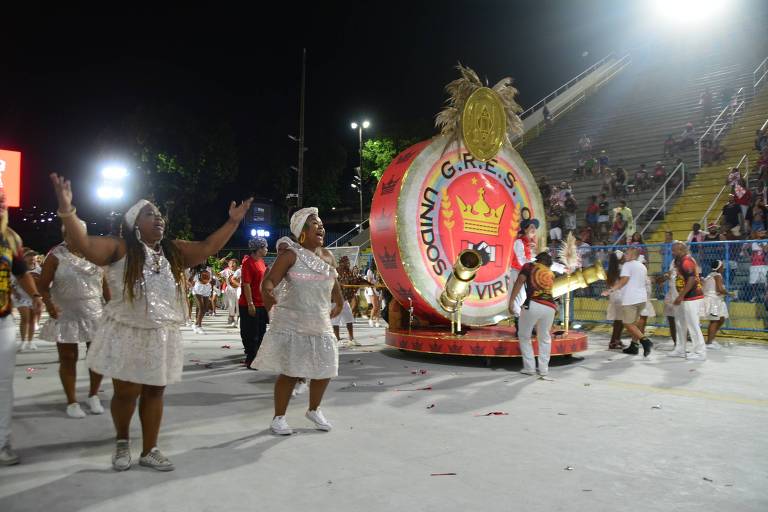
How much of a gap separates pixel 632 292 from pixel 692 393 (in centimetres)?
350

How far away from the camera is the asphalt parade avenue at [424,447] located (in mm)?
3381

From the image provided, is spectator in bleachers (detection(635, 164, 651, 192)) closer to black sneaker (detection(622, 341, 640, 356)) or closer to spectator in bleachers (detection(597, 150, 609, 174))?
spectator in bleachers (detection(597, 150, 609, 174))

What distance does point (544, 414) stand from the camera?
17.9 ft

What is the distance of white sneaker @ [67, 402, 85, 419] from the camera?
520 cm

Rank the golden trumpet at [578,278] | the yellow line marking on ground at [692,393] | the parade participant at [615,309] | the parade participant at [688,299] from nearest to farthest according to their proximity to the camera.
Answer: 1. the yellow line marking on ground at [692,393]
2. the golden trumpet at [578,278]
3. the parade participant at [688,299]
4. the parade participant at [615,309]

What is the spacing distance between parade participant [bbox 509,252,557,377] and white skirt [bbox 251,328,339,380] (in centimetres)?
339

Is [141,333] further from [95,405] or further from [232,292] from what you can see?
[232,292]

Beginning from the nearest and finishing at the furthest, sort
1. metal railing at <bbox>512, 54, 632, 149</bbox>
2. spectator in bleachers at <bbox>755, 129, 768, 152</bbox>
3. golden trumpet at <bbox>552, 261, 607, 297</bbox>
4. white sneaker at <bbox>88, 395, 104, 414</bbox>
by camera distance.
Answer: white sneaker at <bbox>88, 395, 104, 414</bbox>, golden trumpet at <bbox>552, 261, 607, 297</bbox>, spectator in bleachers at <bbox>755, 129, 768, 152</bbox>, metal railing at <bbox>512, 54, 632, 149</bbox>

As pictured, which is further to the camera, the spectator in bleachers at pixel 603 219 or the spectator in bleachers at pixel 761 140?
the spectator in bleachers at pixel 761 140

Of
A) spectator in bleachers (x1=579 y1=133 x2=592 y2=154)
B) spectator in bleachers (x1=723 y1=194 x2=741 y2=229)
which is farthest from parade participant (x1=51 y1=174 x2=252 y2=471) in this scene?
spectator in bleachers (x1=579 y1=133 x2=592 y2=154)

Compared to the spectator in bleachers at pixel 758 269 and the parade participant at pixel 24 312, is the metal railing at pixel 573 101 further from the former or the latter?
the parade participant at pixel 24 312

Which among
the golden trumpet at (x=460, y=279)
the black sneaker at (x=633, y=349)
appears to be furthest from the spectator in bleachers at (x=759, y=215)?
the golden trumpet at (x=460, y=279)

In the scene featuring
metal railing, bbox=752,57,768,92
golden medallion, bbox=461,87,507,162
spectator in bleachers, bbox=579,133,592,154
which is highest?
metal railing, bbox=752,57,768,92

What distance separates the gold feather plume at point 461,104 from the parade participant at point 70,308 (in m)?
5.54
